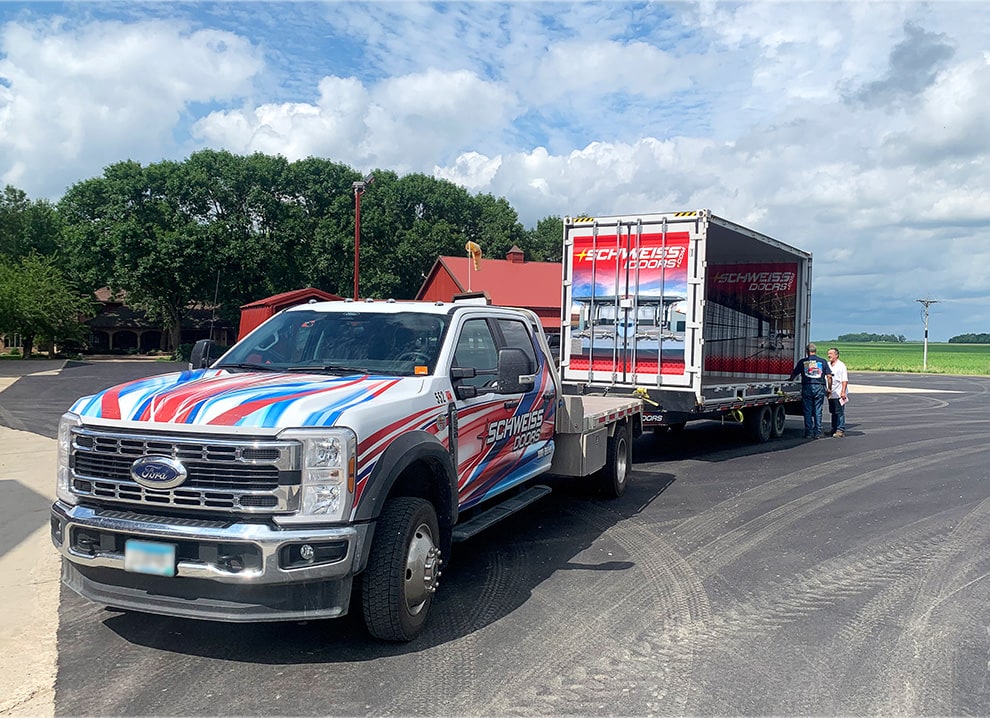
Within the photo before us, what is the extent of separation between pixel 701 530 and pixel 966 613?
2.57 m

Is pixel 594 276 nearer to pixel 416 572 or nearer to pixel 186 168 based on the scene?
pixel 416 572

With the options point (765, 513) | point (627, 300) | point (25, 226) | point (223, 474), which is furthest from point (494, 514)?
point (25, 226)

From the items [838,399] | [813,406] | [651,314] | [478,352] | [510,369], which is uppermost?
[651,314]

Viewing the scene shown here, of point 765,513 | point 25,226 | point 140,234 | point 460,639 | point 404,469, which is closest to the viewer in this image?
point 404,469

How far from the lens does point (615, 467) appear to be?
29.6ft

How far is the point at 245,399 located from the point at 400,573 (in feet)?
4.10

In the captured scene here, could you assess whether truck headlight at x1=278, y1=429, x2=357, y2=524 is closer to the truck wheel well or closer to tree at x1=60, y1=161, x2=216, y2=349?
the truck wheel well

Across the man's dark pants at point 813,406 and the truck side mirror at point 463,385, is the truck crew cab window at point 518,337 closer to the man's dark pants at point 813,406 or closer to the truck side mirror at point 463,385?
the truck side mirror at point 463,385

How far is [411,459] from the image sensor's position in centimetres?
472

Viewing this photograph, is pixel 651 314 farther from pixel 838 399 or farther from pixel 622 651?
pixel 622 651

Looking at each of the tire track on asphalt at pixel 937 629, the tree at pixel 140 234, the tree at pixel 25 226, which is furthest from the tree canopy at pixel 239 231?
the tire track on asphalt at pixel 937 629

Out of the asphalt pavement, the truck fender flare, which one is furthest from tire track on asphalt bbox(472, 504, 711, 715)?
the truck fender flare

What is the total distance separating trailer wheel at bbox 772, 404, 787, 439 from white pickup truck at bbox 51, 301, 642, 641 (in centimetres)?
1073

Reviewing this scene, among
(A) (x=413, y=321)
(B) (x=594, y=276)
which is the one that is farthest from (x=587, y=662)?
(B) (x=594, y=276)
